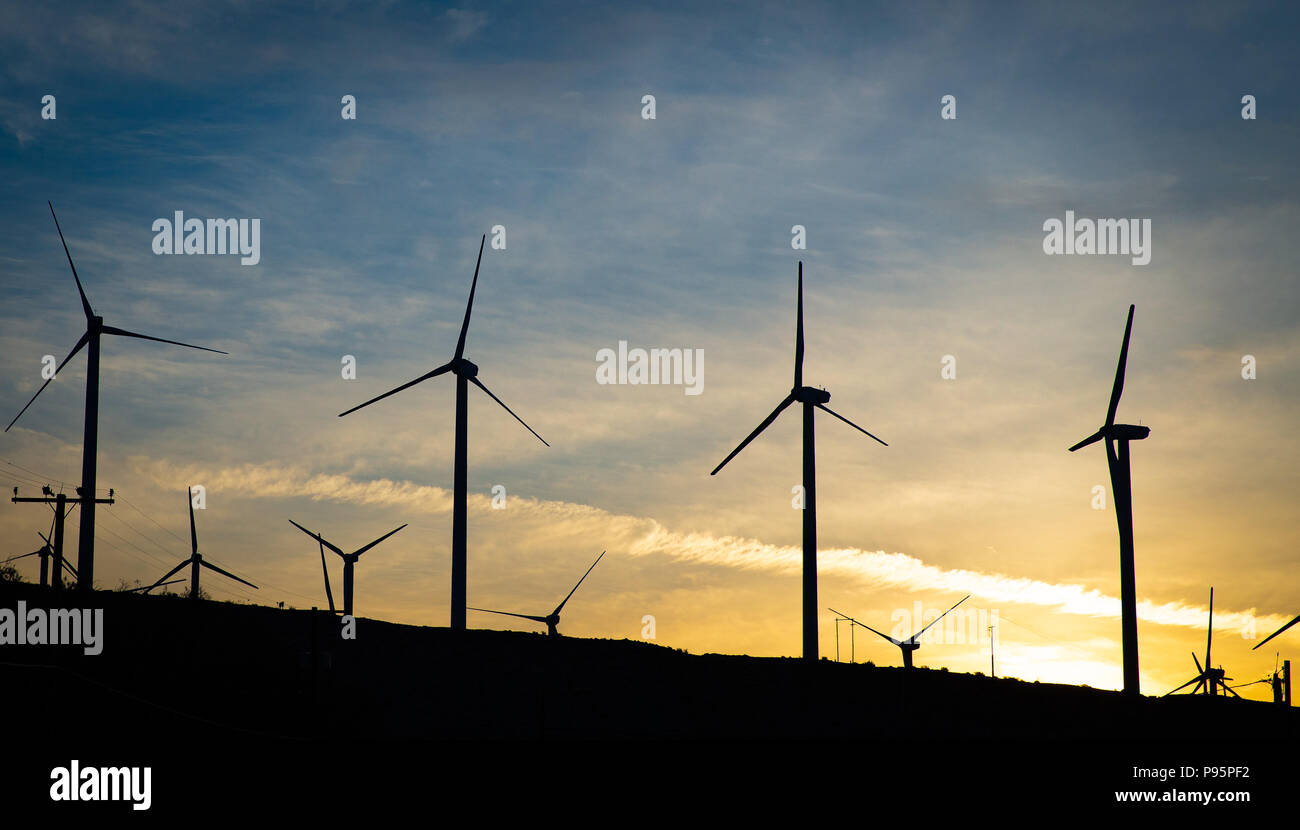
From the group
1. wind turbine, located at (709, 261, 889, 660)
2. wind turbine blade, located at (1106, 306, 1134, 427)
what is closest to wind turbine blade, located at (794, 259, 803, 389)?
wind turbine, located at (709, 261, 889, 660)

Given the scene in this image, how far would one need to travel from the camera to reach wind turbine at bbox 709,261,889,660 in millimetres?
86562

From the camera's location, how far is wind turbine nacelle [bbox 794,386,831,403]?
93375mm

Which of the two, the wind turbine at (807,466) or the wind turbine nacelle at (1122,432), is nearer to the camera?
the wind turbine at (807,466)

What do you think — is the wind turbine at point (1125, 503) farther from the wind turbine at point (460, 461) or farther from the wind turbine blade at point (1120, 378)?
the wind turbine at point (460, 461)

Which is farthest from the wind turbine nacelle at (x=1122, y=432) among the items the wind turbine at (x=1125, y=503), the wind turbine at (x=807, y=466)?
the wind turbine at (x=807, y=466)

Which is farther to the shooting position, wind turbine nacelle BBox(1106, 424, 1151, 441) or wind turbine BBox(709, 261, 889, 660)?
wind turbine nacelle BBox(1106, 424, 1151, 441)

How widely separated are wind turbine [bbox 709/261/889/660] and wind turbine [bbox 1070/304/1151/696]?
62.4ft

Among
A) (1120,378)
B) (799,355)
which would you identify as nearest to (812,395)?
(799,355)

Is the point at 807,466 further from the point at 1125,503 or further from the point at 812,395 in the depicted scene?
the point at 1125,503

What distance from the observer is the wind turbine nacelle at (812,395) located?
9338 centimetres

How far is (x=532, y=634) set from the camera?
10006 centimetres

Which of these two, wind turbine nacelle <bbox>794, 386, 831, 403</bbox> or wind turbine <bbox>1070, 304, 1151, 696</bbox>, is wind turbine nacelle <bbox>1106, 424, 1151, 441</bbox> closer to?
wind turbine <bbox>1070, 304, 1151, 696</bbox>

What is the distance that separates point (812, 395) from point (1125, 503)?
85.8 ft
